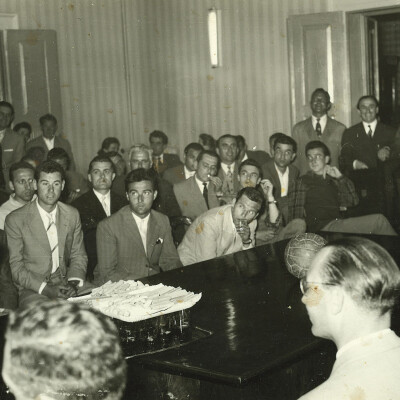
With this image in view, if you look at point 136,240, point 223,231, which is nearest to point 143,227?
point 136,240

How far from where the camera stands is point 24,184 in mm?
4961

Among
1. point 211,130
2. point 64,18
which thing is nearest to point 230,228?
point 211,130

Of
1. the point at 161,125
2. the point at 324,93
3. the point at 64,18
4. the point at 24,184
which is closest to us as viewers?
the point at 24,184

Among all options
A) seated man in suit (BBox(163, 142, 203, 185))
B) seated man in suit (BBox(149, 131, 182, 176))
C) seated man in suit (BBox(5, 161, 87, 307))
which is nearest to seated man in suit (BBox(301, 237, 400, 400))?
seated man in suit (BBox(5, 161, 87, 307))

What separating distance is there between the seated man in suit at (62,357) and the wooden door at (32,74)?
7.51m

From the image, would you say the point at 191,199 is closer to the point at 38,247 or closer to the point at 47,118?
the point at 38,247

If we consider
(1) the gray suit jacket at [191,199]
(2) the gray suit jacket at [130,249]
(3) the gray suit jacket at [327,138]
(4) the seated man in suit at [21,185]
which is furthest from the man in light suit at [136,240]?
(3) the gray suit jacket at [327,138]

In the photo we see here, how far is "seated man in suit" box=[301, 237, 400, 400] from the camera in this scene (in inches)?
60.7

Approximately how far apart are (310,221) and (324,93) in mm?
2410

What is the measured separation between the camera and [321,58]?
26.1 ft

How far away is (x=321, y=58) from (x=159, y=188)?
3.06 m

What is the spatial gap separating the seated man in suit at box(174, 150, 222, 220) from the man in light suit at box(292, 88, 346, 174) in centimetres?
197

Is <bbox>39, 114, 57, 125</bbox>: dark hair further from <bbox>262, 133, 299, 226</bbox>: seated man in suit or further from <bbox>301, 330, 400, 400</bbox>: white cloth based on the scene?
<bbox>301, 330, 400, 400</bbox>: white cloth

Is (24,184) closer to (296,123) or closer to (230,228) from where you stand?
(230,228)
